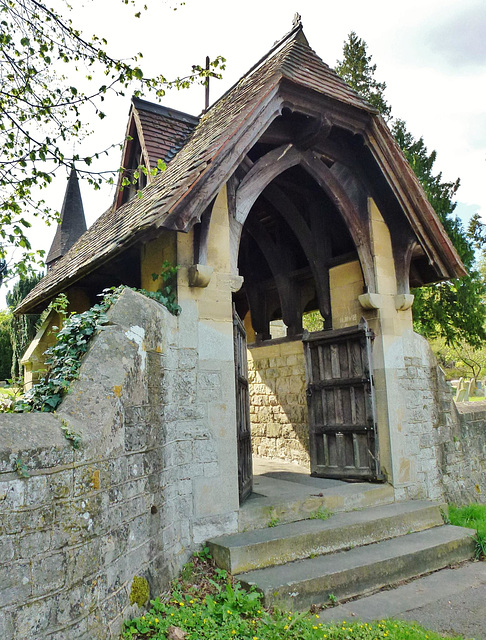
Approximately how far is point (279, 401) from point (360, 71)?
Result: 432 inches

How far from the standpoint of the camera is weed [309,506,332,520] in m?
5.30

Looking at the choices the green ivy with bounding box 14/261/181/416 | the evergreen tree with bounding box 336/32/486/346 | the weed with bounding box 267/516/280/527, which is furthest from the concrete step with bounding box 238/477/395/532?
the evergreen tree with bounding box 336/32/486/346

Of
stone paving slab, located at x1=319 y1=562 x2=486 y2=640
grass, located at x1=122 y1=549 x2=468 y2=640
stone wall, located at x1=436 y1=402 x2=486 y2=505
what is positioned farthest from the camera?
stone wall, located at x1=436 y1=402 x2=486 y2=505

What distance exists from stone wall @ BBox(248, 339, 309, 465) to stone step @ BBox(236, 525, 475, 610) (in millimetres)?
2761

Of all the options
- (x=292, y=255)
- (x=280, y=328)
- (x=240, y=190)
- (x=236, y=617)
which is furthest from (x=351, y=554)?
(x=280, y=328)

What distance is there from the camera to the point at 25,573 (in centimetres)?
262

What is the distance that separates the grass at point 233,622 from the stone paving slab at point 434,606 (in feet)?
0.76

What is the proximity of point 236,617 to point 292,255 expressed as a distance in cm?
612

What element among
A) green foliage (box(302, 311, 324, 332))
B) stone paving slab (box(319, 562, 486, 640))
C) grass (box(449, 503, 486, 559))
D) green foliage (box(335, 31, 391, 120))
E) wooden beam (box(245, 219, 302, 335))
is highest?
green foliage (box(335, 31, 391, 120))

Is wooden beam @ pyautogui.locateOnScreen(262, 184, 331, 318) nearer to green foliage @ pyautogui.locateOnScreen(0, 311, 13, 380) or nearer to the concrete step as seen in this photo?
the concrete step

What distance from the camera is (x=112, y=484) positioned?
3.38 meters

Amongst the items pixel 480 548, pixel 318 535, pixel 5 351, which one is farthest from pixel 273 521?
pixel 5 351

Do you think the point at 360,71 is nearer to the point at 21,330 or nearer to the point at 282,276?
the point at 282,276

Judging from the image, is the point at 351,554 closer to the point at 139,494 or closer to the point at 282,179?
the point at 139,494
